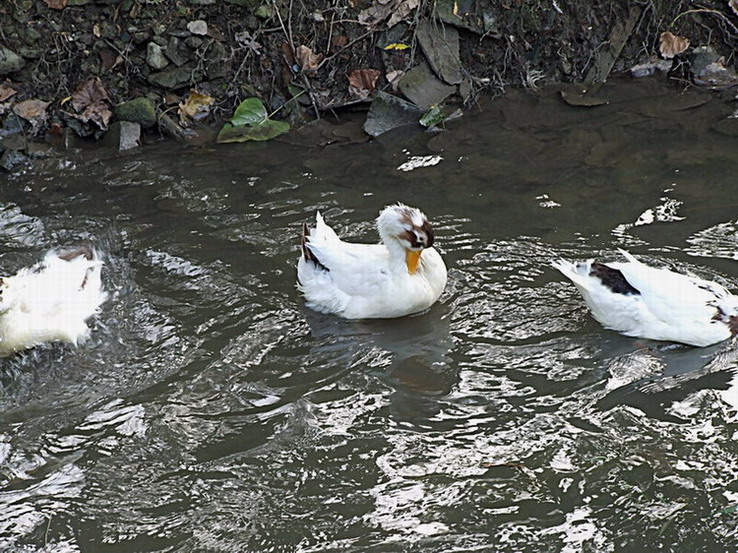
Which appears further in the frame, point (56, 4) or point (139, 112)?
point (56, 4)

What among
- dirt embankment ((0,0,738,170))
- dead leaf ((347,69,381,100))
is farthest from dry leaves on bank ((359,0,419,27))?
dead leaf ((347,69,381,100))

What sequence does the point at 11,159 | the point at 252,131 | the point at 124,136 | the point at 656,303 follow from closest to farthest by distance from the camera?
the point at 656,303 < the point at 11,159 < the point at 124,136 < the point at 252,131

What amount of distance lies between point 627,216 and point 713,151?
145 cm

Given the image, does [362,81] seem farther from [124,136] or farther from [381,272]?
[381,272]

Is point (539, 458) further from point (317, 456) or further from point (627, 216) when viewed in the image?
point (627, 216)

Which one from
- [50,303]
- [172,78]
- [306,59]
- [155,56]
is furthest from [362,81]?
[50,303]

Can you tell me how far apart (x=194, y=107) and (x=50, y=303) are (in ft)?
12.7

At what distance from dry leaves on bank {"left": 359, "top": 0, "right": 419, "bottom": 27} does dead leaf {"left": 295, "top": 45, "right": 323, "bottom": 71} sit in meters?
0.61

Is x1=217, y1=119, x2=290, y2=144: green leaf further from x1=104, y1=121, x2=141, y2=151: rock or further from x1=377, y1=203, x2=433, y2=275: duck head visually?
x1=377, y1=203, x2=433, y2=275: duck head

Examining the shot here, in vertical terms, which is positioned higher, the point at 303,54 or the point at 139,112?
the point at 303,54

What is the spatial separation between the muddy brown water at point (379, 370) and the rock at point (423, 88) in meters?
0.64

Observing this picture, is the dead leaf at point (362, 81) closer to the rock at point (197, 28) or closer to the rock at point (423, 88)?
the rock at point (423, 88)

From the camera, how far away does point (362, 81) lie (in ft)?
30.9

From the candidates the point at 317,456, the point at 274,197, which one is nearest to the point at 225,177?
the point at 274,197
